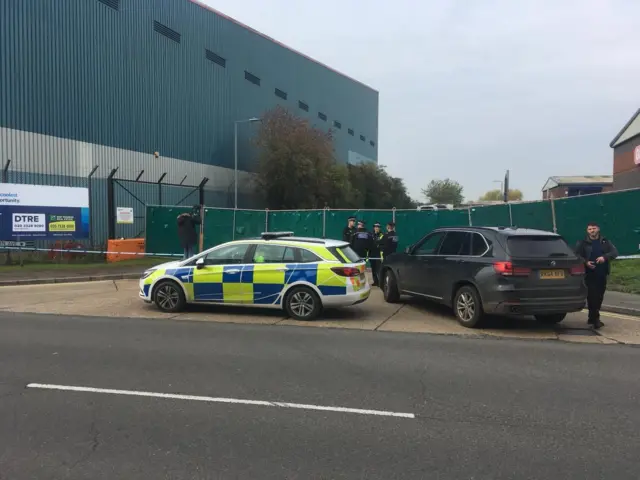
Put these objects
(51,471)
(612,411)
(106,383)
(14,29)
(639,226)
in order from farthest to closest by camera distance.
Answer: (14,29) → (639,226) → (106,383) → (612,411) → (51,471)

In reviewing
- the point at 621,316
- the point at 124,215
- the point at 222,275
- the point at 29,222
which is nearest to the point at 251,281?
the point at 222,275

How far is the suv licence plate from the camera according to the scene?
8039 millimetres

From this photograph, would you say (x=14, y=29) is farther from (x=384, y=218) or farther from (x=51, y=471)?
(x=51, y=471)

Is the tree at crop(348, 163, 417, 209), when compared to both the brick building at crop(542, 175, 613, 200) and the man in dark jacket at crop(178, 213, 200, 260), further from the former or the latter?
the man in dark jacket at crop(178, 213, 200, 260)

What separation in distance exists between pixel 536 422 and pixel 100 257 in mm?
19353

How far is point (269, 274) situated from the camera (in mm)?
9391

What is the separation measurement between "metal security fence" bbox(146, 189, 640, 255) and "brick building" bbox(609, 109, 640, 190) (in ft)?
90.1

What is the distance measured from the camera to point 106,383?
5328 mm

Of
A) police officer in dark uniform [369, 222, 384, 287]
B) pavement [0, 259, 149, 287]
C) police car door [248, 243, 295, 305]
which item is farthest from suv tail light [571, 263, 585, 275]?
pavement [0, 259, 149, 287]

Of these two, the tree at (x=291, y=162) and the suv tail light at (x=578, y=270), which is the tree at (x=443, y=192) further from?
the suv tail light at (x=578, y=270)

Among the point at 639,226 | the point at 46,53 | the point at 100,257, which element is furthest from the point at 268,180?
the point at 639,226

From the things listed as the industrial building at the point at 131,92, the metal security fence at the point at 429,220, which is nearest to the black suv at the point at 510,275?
the metal security fence at the point at 429,220

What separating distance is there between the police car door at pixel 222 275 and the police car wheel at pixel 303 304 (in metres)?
0.91

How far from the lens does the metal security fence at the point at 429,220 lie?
13.2 m
